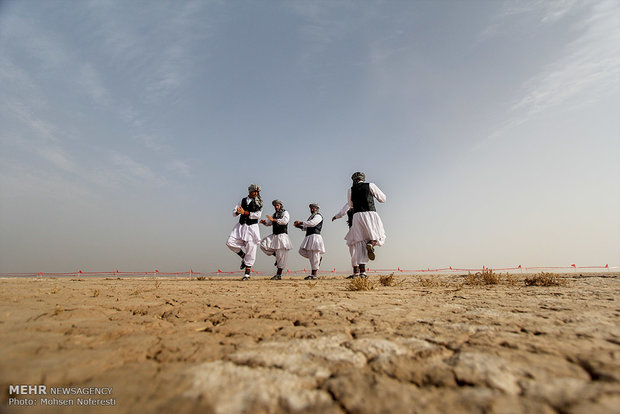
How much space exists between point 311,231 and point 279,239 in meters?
0.97

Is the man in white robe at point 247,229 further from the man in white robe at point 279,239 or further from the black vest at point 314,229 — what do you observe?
Result: the black vest at point 314,229

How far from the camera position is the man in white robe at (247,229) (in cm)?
768

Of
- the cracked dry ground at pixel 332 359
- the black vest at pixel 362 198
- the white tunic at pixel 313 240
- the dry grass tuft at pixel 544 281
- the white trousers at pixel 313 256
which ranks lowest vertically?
the cracked dry ground at pixel 332 359

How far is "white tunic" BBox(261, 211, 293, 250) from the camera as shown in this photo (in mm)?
8117

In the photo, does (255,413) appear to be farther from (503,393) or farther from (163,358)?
(503,393)

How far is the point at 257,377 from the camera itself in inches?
40.7

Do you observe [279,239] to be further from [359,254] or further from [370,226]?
[370,226]

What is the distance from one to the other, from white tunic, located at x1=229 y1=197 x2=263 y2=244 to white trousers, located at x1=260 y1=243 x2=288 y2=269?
529mm

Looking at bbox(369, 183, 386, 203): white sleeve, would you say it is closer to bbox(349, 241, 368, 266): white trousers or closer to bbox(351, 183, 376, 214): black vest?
Answer: bbox(351, 183, 376, 214): black vest

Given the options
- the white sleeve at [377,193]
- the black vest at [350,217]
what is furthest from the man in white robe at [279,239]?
the white sleeve at [377,193]

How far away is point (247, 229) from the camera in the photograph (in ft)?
25.4

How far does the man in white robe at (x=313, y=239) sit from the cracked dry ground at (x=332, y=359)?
6047mm

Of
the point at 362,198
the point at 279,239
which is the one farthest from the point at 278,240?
the point at 362,198

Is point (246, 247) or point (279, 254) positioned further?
point (279, 254)
